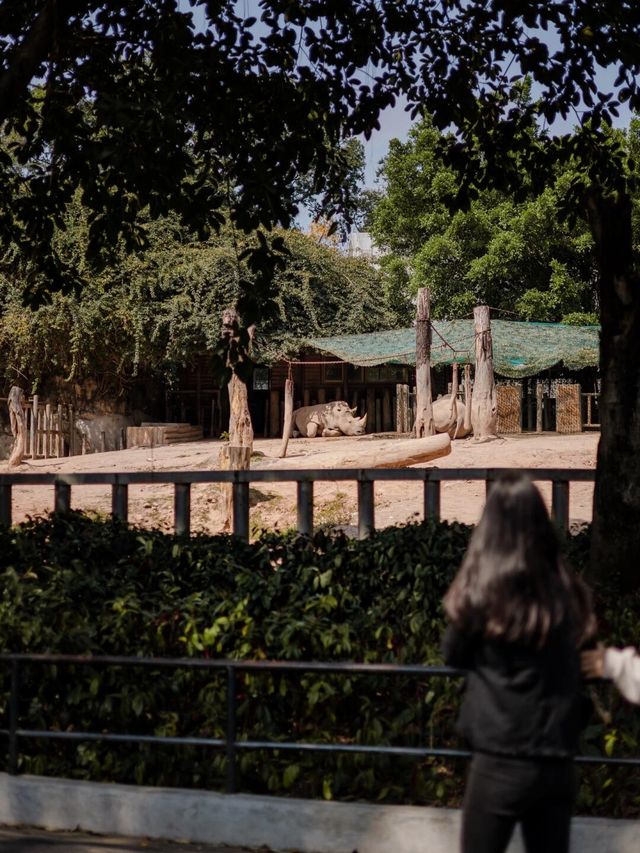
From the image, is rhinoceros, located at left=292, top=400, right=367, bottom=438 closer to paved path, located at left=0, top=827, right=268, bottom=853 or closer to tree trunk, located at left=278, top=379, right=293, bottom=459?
tree trunk, located at left=278, top=379, right=293, bottom=459

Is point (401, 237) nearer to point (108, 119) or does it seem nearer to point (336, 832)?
point (108, 119)

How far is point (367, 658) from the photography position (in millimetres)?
5512

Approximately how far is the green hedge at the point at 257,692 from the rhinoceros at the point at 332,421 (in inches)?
1058

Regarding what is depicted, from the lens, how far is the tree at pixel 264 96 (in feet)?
27.0

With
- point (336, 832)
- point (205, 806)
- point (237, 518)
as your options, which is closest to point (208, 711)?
point (205, 806)

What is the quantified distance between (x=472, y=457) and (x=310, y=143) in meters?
13.6

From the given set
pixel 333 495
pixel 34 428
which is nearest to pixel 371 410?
pixel 34 428

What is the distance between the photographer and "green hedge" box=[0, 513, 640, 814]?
5293mm

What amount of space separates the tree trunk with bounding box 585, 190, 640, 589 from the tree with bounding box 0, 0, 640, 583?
1.63 ft

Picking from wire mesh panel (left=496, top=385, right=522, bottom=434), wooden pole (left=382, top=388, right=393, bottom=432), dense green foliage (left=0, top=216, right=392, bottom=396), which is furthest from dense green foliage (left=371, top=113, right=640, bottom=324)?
dense green foliage (left=0, top=216, right=392, bottom=396)

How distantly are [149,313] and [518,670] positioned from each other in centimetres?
2932

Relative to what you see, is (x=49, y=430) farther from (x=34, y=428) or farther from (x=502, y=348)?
(x=502, y=348)

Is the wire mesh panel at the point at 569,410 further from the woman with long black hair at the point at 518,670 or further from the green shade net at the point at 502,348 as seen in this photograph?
the woman with long black hair at the point at 518,670

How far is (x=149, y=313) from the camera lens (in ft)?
104
